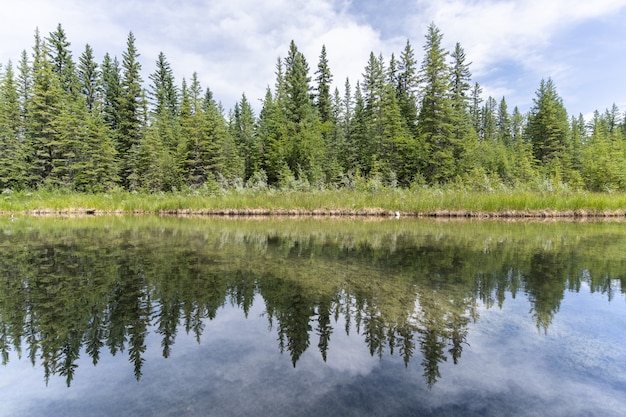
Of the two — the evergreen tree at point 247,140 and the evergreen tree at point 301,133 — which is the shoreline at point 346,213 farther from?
the evergreen tree at point 247,140

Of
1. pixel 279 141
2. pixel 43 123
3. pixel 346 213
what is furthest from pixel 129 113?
pixel 346 213

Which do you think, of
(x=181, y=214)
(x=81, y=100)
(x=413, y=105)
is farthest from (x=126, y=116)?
(x=413, y=105)

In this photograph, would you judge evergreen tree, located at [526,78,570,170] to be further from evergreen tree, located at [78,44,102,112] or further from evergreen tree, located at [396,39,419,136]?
evergreen tree, located at [78,44,102,112]

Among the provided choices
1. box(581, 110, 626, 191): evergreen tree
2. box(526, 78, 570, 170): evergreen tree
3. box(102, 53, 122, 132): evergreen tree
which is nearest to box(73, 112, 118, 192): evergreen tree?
box(102, 53, 122, 132): evergreen tree

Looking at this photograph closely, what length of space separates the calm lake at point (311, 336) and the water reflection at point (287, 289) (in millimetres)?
35

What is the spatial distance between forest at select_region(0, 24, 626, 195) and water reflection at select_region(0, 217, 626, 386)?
53.9 ft

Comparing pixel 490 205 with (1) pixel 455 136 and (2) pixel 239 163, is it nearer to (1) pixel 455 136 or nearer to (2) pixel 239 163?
(1) pixel 455 136

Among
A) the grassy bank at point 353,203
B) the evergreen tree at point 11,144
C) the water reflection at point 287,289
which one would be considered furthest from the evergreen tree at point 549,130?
the evergreen tree at point 11,144

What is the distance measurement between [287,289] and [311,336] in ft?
6.33

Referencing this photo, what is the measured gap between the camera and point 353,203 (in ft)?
75.8

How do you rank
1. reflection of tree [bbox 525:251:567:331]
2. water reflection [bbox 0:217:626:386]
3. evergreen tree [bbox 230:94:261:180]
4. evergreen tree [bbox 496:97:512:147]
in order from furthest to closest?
evergreen tree [bbox 496:97:512:147] < evergreen tree [bbox 230:94:261:180] < reflection of tree [bbox 525:251:567:331] < water reflection [bbox 0:217:626:386]

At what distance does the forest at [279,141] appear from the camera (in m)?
33.4

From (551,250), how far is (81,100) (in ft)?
165

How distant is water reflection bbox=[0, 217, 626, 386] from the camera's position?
402cm
